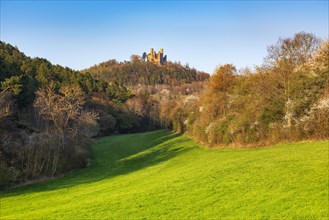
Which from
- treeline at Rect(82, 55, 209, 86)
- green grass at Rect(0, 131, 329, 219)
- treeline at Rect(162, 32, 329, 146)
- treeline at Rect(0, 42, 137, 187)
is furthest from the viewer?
treeline at Rect(82, 55, 209, 86)

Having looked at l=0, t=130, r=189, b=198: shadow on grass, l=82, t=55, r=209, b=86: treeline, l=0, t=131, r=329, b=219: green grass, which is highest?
l=82, t=55, r=209, b=86: treeline

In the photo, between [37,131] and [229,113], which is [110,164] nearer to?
[37,131]

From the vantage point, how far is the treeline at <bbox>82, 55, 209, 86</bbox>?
146m


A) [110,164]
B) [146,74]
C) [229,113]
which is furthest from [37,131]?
[146,74]

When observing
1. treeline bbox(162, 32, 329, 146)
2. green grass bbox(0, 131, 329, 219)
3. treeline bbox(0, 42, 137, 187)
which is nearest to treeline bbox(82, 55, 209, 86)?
treeline bbox(0, 42, 137, 187)

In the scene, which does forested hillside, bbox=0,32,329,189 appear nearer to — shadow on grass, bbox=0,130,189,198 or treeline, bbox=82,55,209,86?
shadow on grass, bbox=0,130,189,198

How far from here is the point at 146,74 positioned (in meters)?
154

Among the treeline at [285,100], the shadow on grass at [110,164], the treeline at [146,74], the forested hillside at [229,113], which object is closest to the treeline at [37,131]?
the forested hillside at [229,113]

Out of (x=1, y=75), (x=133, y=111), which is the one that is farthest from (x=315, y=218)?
(x=133, y=111)

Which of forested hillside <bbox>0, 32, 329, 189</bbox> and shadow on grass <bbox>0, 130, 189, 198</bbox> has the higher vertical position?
forested hillside <bbox>0, 32, 329, 189</bbox>

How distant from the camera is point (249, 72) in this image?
36.7 meters

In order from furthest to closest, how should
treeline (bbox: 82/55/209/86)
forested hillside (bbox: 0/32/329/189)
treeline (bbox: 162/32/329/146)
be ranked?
treeline (bbox: 82/55/209/86)
treeline (bbox: 162/32/329/146)
forested hillside (bbox: 0/32/329/189)

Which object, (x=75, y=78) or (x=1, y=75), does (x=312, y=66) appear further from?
(x=75, y=78)

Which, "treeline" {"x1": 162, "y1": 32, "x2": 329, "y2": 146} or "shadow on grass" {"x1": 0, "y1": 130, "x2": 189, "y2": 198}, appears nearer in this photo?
"shadow on grass" {"x1": 0, "y1": 130, "x2": 189, "y2": 198}
